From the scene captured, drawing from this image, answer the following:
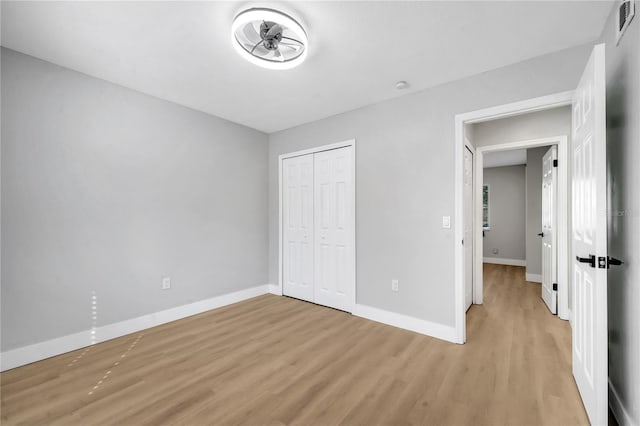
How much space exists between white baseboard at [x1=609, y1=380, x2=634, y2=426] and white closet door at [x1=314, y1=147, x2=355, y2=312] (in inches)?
87.3

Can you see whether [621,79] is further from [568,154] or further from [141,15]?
[141,15]

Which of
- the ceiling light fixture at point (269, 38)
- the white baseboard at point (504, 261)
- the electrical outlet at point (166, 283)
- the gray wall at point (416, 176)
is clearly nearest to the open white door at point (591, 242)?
the gray wall at point (416, 176)

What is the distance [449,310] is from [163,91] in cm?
372

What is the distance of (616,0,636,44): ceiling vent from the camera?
141 centimetres

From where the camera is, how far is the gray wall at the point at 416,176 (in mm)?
2420

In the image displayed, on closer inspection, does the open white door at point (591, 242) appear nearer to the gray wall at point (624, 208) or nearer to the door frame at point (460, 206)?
the gray wall at point (624, 208)

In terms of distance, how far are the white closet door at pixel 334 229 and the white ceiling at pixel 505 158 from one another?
11.2ft

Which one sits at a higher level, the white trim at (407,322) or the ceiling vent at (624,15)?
the ceiling vent at (624,15)

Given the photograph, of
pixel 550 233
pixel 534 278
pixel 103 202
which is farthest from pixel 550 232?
pixel 103 202

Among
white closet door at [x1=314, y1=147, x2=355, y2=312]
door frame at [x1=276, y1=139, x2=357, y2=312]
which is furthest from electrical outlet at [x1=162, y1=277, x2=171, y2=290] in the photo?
white closet door at [x1=314, y1=147, x2=355, y2=312]

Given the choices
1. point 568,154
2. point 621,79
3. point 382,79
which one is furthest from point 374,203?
point 568,154

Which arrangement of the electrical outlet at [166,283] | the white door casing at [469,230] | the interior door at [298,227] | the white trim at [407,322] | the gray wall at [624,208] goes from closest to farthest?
1. the gray wall at [624,208]
2. the white trim at [407,322]
3. the electrical outlet at [166,283]
4. the white door casing at [469,230]
5. the interior door at [298,227]

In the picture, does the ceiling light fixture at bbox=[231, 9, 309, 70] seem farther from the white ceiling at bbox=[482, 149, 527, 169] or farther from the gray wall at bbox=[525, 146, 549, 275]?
the gray wall at bbox=[525, 146, 549, 275]

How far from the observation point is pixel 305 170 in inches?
157
